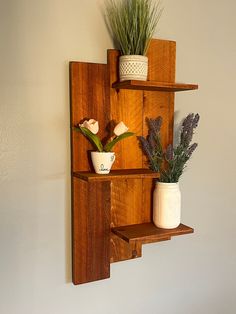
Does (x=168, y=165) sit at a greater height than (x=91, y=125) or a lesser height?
lesser

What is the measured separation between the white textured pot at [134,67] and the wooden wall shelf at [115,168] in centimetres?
3

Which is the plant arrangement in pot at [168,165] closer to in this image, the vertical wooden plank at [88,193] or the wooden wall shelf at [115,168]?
the wooden wall shelf at [115,168]

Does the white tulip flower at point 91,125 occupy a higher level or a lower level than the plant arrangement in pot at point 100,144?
higher

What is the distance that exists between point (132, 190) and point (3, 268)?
0.52 m

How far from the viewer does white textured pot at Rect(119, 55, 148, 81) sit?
96cm

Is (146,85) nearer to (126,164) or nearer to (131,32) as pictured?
(131,32)

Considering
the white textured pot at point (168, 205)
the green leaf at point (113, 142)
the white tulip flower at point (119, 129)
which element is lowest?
the white textured pot at point (168, 205)

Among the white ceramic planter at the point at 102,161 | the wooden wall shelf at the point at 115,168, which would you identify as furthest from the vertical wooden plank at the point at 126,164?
the white ceramic planter at the point at 102,161

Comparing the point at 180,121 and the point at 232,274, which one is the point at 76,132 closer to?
the point at 180,121

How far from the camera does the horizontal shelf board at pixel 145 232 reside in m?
0.99

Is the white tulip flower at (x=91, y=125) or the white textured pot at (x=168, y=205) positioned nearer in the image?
the white tulip flower at (x=91, y=125)

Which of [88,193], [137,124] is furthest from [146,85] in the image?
[88,193]

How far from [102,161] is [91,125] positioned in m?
0.12

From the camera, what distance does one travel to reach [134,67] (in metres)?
0.96
